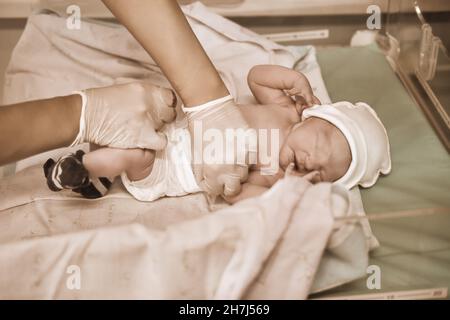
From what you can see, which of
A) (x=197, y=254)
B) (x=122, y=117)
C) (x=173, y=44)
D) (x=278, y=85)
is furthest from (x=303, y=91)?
(x=197, y=254)

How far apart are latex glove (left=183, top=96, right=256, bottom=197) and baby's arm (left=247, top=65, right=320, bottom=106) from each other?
0.24 metres

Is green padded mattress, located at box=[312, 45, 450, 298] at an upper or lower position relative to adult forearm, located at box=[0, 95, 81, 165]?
lower

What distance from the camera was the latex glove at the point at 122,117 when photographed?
128 centimetres

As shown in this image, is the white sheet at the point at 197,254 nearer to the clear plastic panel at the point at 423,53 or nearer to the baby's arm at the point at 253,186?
the baby's arm at the point at 253,186

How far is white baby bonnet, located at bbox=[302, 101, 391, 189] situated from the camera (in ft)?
4.64

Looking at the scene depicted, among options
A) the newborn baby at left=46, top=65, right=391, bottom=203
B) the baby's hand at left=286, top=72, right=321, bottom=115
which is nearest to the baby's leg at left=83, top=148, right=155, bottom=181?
the newborn baby at left=46, top=65, right=391, bottom=203

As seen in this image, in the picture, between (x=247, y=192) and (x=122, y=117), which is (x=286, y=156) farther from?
(x=122, y=117)

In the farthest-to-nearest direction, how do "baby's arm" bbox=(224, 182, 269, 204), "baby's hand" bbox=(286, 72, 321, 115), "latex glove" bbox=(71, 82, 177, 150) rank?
"baby's hand" bbox=(286, 72, 321, 115) < "baby's arm" bbox=(224, 182, 269, 204) < "latex glove" bbox=(71, 82, 177, 150)

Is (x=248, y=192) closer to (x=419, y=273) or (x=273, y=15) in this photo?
(x=419, y=273)

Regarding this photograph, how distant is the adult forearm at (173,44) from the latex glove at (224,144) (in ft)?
0.11

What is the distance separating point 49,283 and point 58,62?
38.7 inches

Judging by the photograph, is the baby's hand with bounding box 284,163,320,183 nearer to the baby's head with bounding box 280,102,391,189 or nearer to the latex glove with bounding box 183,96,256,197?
the baby's head with bounding box 280,102,391,189

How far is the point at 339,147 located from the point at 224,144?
34cm
